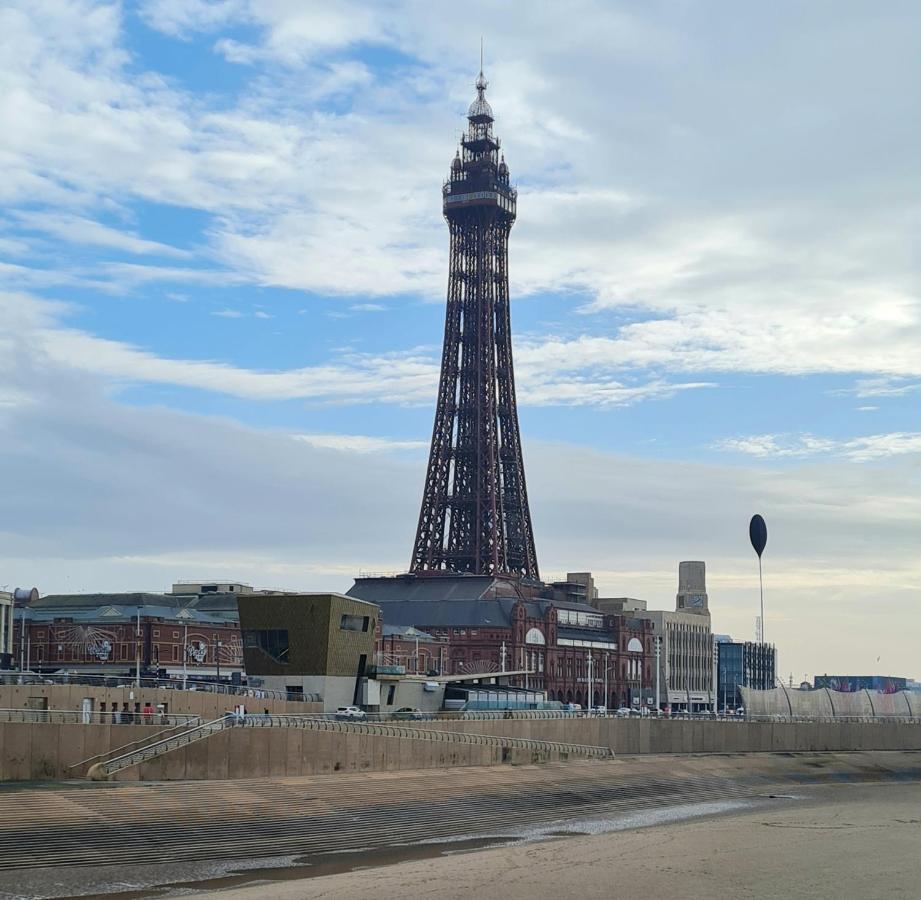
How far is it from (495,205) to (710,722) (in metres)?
101

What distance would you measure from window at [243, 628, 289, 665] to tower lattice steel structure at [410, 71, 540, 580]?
99781 mm

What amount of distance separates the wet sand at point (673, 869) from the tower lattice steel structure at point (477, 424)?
127317mm

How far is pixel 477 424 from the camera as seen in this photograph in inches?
7549

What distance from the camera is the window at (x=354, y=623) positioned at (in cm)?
8806

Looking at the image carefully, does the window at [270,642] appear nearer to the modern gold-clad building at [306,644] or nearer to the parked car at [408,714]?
the modern gold-clad building at [306,644]

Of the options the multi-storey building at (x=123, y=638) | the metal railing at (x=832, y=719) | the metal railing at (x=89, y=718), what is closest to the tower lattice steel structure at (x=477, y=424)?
the multi-storey building at (x=123, y=638)

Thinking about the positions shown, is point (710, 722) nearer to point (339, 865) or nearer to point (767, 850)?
point (767, 850)

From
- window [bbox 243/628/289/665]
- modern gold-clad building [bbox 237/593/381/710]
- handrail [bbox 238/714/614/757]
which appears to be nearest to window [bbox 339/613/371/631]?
modern gold-clad building [bbox 237/593/381/710]

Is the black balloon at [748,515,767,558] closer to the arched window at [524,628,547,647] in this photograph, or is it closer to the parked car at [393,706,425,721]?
the parked car at [393,706,425,721]

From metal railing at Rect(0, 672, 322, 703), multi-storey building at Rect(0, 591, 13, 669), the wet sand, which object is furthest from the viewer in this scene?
multi-storey building at Rect(0, 591, 13, 669)

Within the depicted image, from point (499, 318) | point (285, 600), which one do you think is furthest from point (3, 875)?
point (499, 318)

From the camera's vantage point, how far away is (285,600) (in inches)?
3457

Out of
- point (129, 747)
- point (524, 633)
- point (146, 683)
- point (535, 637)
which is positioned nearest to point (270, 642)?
point (146, 683)

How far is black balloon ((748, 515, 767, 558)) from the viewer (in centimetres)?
11681
